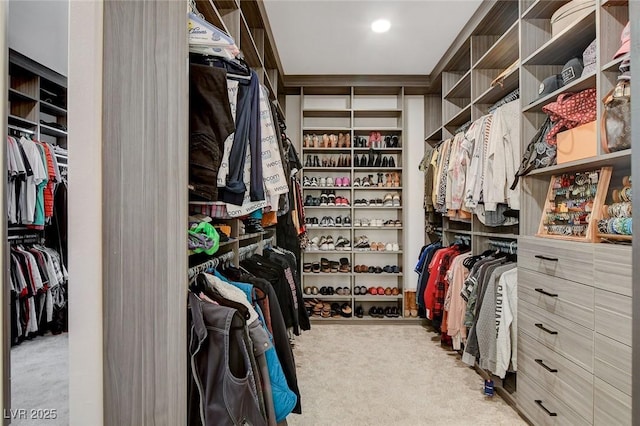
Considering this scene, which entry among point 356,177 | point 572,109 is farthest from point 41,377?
point 356,177

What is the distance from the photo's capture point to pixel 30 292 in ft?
2.86

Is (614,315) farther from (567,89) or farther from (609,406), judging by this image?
(567,89)

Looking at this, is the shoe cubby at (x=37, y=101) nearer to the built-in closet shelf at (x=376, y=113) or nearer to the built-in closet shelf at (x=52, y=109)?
the built-in closet shelf at (x=52, y=109)

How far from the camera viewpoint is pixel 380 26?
2.86 metres

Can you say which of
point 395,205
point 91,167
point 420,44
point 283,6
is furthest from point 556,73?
point 91,167

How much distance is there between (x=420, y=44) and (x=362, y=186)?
1563 mm

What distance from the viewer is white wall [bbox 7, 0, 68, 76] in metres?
0.86

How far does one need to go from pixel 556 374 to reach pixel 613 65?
Answer: 1.40 meters

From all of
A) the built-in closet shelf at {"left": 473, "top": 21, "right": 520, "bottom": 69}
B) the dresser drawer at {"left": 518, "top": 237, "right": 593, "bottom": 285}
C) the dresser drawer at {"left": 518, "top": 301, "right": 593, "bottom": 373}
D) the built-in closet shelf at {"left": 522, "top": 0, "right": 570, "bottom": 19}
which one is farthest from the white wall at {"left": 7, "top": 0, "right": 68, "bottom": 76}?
the built-in closet shelf at {"left": 473, "top": 21, "right": 520, "bottom": 69}

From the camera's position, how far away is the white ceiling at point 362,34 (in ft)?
8.57

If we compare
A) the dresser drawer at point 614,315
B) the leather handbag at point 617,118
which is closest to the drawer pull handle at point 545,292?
the dresser drawer at point 614,315

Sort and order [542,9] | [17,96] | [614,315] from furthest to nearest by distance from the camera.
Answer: [542,9] < [614,315] < [17,96]

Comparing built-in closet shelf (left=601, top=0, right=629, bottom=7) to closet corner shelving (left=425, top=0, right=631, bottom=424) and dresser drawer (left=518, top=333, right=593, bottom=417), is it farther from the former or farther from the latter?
dresser drawer (left=518, top=333, right=593, bottom=417)

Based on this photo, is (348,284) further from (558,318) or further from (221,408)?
(221,408)
